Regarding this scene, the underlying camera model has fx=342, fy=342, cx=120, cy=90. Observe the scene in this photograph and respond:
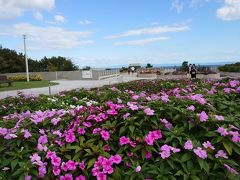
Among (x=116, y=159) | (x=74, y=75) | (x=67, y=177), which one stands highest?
(x=116, y=159)

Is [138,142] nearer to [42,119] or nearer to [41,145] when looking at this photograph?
→ [41,145]

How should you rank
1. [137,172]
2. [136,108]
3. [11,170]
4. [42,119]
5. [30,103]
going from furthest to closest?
[30,103] → [42,119] → [136,108] → [11,170] → [137,172]

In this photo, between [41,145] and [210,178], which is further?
[41,145]

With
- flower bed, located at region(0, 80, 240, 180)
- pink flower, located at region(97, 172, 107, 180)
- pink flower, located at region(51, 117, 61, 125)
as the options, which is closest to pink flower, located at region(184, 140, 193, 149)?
flower bed, located at region(0, 80, 240, 180)

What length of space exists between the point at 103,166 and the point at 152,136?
44cm

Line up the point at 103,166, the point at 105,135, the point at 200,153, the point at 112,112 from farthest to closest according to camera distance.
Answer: the point at 112,112 < the point at 105,135 < the point at 103,166 < the point at 200,153

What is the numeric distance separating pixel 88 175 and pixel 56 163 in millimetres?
247

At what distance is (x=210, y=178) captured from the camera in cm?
236

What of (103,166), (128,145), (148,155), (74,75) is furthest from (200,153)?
(74,75)

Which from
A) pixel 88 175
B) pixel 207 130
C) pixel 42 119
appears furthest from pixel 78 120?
pixel 207 130

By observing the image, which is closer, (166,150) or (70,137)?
(166,150)

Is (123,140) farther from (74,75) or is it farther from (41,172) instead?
(74,75)

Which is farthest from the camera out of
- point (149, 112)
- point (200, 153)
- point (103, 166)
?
point (149, 112)

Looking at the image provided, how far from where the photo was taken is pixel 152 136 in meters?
2.56
